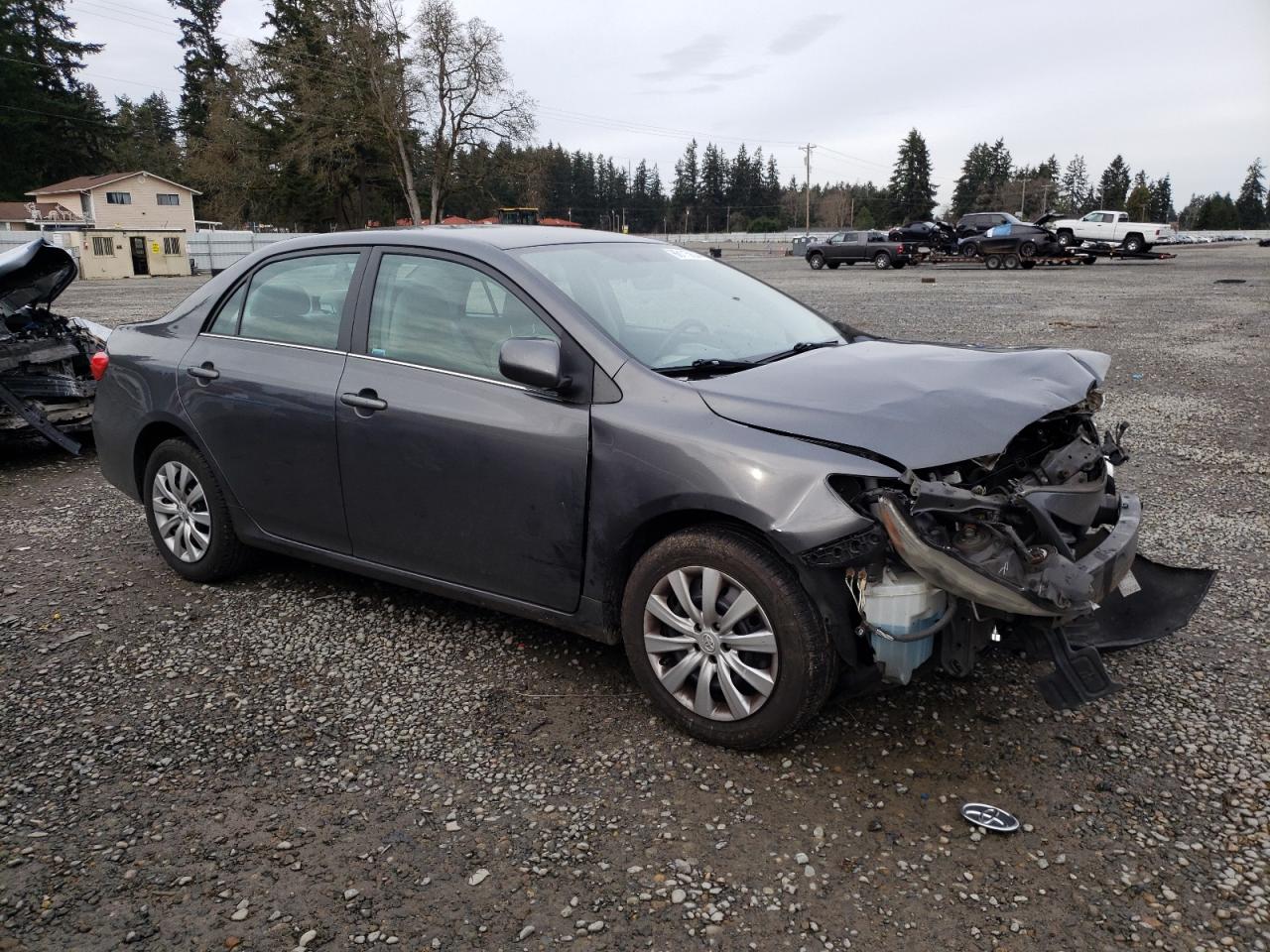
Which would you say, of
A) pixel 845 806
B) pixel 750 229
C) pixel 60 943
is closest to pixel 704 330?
pixel 845 806

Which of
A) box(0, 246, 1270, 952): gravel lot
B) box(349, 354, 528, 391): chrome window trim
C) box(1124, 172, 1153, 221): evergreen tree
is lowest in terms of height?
box(0, 246, 1270, 952): gravel lot

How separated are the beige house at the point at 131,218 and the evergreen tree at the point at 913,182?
74354 mm

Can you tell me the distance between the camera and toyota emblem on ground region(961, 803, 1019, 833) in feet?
9.03

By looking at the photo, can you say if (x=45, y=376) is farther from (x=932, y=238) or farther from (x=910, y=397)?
(x=932, y=238)

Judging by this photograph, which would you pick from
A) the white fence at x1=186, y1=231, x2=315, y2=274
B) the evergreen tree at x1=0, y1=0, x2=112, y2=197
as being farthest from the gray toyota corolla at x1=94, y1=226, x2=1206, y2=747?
the evergreen tree at x1=0, y1=0, x2=112, y2=197

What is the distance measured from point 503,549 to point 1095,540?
6.90 feet

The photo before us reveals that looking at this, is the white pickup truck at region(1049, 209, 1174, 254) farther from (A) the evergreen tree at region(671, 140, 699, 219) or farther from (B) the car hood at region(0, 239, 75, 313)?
(A) the evergreen tree at region(671, 140, 699, 219)

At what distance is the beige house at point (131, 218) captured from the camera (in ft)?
153

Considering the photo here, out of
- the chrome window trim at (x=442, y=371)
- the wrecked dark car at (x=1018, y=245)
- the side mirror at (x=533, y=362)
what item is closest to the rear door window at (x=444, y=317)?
the chrome window trim at (x=442, y=371)

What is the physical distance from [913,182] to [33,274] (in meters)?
110

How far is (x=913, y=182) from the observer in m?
106

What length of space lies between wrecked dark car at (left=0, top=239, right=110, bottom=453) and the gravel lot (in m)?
2.90

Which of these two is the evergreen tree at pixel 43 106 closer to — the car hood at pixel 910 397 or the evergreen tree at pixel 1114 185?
the car hood at pixel 910 397

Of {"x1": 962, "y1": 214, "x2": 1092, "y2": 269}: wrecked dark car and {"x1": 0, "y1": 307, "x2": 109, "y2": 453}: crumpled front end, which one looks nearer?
{"x1": 0, "y1": 307, "x2": 109, "y2": 453}: crumpled front end
